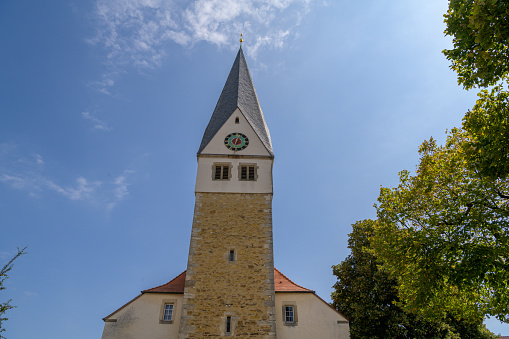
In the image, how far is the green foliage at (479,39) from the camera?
7.67 meters

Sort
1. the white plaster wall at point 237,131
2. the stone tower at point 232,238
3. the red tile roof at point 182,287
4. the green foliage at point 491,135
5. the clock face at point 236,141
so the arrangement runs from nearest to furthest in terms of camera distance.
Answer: the green foliage at point 491,135
the stone tower at point 232,238
the red tile roof at point 182,287
the white plaster wall at point 237,131
the clock face at point 236,141

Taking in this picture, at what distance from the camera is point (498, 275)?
9.45 meters

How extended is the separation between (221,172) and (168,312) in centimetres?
700

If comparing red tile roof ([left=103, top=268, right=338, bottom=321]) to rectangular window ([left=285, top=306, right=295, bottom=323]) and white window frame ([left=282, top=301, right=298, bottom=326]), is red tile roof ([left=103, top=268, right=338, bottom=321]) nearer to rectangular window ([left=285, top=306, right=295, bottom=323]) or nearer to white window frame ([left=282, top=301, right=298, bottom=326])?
white window frame ([left=282, top=301, right=298, bottom=326])

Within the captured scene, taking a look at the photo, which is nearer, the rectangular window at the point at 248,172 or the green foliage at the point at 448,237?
→ the green foliage at the point at 448,237

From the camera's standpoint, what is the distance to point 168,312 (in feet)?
53.2

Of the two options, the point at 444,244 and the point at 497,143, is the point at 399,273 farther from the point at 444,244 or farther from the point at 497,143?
the point at 497,143

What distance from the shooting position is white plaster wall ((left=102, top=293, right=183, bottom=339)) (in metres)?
15.6

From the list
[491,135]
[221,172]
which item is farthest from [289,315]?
[491,135]

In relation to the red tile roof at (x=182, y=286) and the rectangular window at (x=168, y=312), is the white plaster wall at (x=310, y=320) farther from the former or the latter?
the rectangular window at (x=168, y=312)

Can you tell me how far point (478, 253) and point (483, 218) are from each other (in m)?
1.09

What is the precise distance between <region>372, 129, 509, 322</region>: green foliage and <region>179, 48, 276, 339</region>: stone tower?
5453 millimetres

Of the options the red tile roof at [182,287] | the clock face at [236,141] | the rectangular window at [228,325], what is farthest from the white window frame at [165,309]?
the clock face at [236,141]

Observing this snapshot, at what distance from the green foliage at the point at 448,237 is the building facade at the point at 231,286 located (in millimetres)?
4961
